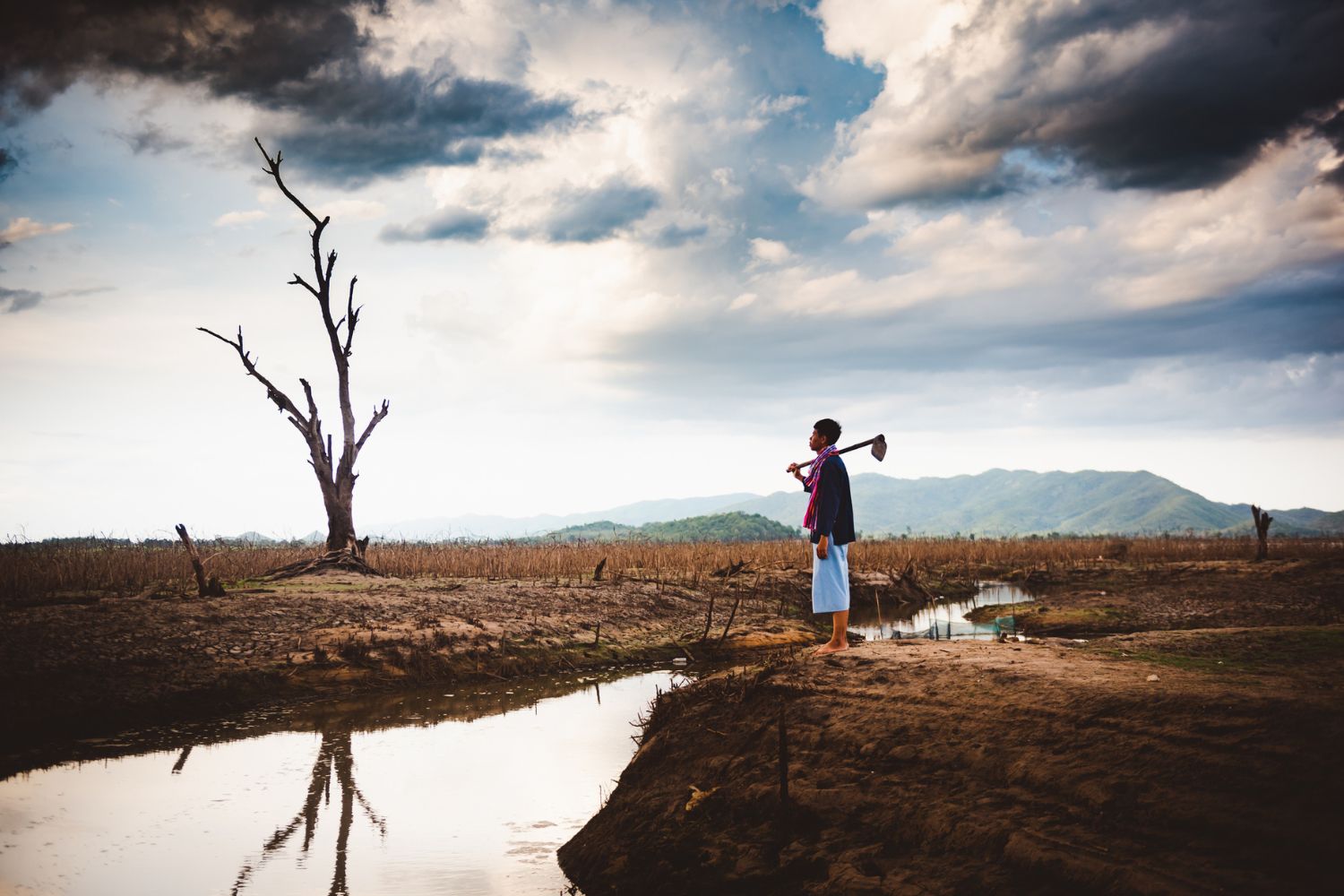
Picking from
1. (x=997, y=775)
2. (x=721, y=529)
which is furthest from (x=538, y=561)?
(x=721, y=529)

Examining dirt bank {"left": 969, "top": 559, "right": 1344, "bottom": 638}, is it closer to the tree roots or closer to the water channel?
the water channel

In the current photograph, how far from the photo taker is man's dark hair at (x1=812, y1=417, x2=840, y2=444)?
8.45 m

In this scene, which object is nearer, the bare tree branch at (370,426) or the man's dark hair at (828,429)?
the man's dark hair at (828,429)

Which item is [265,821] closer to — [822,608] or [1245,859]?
[822,608]

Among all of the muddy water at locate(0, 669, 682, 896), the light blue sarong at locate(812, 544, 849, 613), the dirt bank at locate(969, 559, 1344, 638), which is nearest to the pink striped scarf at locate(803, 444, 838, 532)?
the light blue sarong at locate(812, 544, 849, 613)

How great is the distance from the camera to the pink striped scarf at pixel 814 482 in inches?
Answer: 320

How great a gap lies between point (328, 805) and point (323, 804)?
2.2 inches

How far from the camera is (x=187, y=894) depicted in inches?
236

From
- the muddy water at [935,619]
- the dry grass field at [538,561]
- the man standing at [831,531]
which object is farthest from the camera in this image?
the muddy water at [935,619]

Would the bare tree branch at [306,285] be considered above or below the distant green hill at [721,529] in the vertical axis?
above

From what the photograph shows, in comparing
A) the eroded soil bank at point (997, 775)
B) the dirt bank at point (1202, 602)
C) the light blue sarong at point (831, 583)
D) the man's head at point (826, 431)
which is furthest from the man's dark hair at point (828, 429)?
the dirt bank at point (1202, 602)

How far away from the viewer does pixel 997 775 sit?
4469 mm

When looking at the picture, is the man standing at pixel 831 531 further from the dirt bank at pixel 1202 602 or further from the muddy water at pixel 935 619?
the dirt bank at pixel 1202 602

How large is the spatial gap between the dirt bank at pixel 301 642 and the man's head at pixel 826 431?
4516 millimetres
